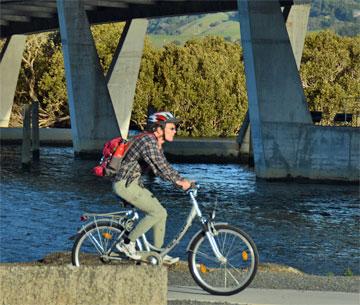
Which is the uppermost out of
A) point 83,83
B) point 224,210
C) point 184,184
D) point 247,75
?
point 184,184

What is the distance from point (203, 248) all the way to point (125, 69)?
46786mm

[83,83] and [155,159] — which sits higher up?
[155,159]

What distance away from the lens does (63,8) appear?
47031mm

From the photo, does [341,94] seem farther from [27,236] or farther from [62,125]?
[27,236]

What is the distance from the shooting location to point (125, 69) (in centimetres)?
5762

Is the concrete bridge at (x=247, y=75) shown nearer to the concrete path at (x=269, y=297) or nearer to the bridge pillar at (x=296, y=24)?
the bridge pillar at (x=296, y=24)

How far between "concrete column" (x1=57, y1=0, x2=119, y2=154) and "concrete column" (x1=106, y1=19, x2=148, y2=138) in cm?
996

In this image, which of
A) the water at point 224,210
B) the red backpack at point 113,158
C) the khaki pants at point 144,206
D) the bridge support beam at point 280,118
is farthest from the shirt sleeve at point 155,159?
the bridge support beam at point 280,118

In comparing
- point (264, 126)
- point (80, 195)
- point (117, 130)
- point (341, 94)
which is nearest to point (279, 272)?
point (80, 195)

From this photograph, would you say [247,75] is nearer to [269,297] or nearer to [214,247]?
[214,247]

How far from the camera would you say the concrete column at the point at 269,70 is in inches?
1436

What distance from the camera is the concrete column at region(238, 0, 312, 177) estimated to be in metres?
36.5

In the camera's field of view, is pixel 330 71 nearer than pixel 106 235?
No

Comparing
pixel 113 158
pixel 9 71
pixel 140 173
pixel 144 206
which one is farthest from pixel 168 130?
pixel 9 71
